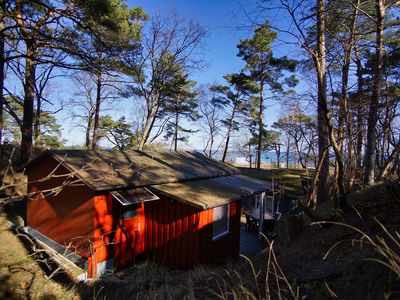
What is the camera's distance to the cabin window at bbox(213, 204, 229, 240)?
9367 millimetres

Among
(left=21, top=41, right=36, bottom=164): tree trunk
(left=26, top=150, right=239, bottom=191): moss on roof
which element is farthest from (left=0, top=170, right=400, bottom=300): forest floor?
(left=21, top=41, right=36, bottom=164): tree trunk

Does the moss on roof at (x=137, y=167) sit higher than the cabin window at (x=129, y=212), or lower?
higher

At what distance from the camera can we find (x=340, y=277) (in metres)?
3.10

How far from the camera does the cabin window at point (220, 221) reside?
9367 millimetres

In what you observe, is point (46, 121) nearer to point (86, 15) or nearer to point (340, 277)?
point (86, 15)

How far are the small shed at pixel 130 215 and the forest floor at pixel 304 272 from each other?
0.77 meters

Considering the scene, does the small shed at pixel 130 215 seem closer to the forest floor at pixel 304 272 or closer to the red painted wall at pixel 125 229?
the red painted wall at pixel 125 229

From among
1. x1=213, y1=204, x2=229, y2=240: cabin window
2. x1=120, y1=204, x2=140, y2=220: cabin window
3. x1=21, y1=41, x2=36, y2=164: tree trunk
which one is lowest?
x1=213, y1=204, x2=229, y2=240: cabin window

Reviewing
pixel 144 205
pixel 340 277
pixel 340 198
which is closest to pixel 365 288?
pixel 340 277

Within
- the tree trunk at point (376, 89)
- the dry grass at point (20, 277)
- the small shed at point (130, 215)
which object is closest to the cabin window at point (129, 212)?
the small shed at point (130, 215)

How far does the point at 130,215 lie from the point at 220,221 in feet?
10.1

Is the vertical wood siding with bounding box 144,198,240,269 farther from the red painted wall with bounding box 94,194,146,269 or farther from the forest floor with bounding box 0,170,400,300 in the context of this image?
the forest floor with bounding box 0,170,400,300

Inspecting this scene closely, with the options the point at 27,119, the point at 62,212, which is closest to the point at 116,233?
the point at 62,212

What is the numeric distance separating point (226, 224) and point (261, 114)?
1798 centimetres
